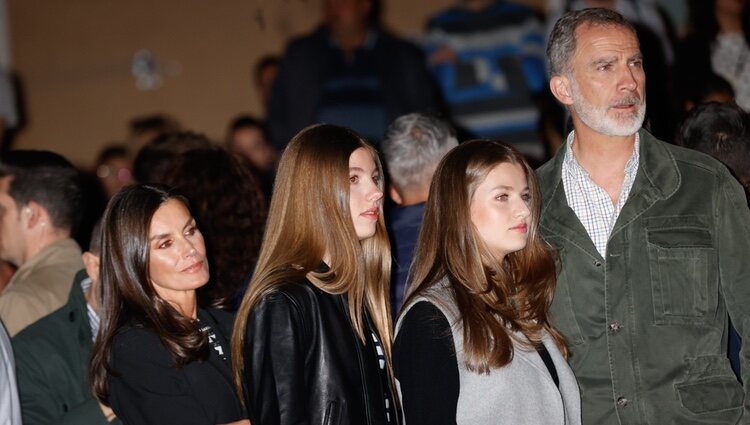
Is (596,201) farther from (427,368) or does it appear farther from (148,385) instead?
(148,385)

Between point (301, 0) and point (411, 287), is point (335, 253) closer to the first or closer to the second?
point (411, 287)

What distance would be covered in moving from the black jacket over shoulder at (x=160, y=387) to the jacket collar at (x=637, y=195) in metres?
1.21

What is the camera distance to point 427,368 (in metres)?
3.30

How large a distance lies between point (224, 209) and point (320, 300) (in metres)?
1.24

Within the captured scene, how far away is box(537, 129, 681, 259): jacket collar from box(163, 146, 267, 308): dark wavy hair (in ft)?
4.15

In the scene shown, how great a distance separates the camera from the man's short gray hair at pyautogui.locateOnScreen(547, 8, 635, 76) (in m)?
3.89

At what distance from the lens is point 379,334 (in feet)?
12.1

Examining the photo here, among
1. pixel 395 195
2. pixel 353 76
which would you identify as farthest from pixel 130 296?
pixel 353 76

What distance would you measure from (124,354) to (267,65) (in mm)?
5249

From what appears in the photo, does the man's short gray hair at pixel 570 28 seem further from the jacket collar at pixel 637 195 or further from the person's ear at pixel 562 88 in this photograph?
the jacket collar at pixel 637 195

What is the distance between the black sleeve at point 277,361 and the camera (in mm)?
3363

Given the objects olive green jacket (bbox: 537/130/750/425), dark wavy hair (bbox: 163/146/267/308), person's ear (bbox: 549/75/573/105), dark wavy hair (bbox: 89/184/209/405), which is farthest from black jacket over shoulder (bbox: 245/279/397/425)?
person's ear (bbox: 549/75/573/105)

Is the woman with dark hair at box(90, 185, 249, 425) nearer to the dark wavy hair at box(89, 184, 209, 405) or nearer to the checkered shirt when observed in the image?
the dark wavy hair at box(89, 184, 209, 405)

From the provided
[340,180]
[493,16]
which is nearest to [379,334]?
[340,180]
